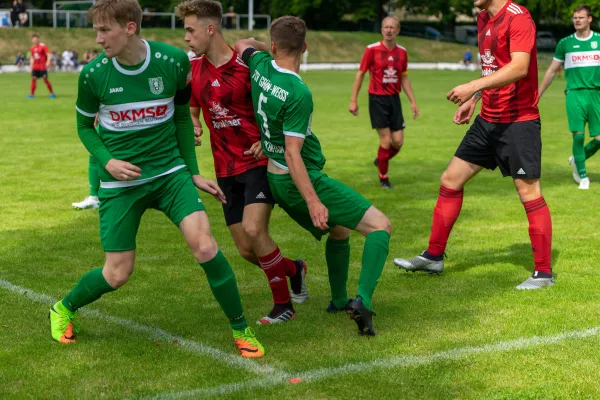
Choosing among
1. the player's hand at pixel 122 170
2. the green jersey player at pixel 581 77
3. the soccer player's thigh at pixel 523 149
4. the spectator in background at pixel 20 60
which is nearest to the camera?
the player's hand at pixel 122 170

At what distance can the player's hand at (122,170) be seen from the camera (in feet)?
17.3

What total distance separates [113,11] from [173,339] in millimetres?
2063

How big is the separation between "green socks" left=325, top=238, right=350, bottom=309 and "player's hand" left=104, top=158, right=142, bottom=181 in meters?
1.60

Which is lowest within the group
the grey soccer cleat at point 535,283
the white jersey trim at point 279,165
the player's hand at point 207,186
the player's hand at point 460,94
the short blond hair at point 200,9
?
the grey soccer cleat at point 535,283

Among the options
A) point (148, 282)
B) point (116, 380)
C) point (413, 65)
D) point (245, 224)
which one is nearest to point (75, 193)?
point (148, 282)

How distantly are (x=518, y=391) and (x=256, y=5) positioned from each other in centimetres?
8165

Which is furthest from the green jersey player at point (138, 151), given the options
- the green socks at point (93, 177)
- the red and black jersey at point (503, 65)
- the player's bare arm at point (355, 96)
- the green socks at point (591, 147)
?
the green socks at point (591, 147)

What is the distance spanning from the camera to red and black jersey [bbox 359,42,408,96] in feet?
43.2

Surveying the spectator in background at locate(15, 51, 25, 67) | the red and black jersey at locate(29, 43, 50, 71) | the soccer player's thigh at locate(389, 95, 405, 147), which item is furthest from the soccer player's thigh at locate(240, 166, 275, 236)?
the spectator in background at locate(15, 51, 25, 67)

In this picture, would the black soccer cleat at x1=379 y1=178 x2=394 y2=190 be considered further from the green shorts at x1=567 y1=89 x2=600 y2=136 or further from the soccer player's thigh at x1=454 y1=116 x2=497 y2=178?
the soccer player's thigh at x1=454 y1=116 x2=497 y2=178

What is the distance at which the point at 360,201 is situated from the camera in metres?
5.75

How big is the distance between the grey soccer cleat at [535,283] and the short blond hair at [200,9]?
3.20m

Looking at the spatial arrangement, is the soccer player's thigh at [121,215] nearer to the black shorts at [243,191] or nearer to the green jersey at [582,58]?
the black shorts at [243,191]

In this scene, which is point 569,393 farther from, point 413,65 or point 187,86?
point 413,65
